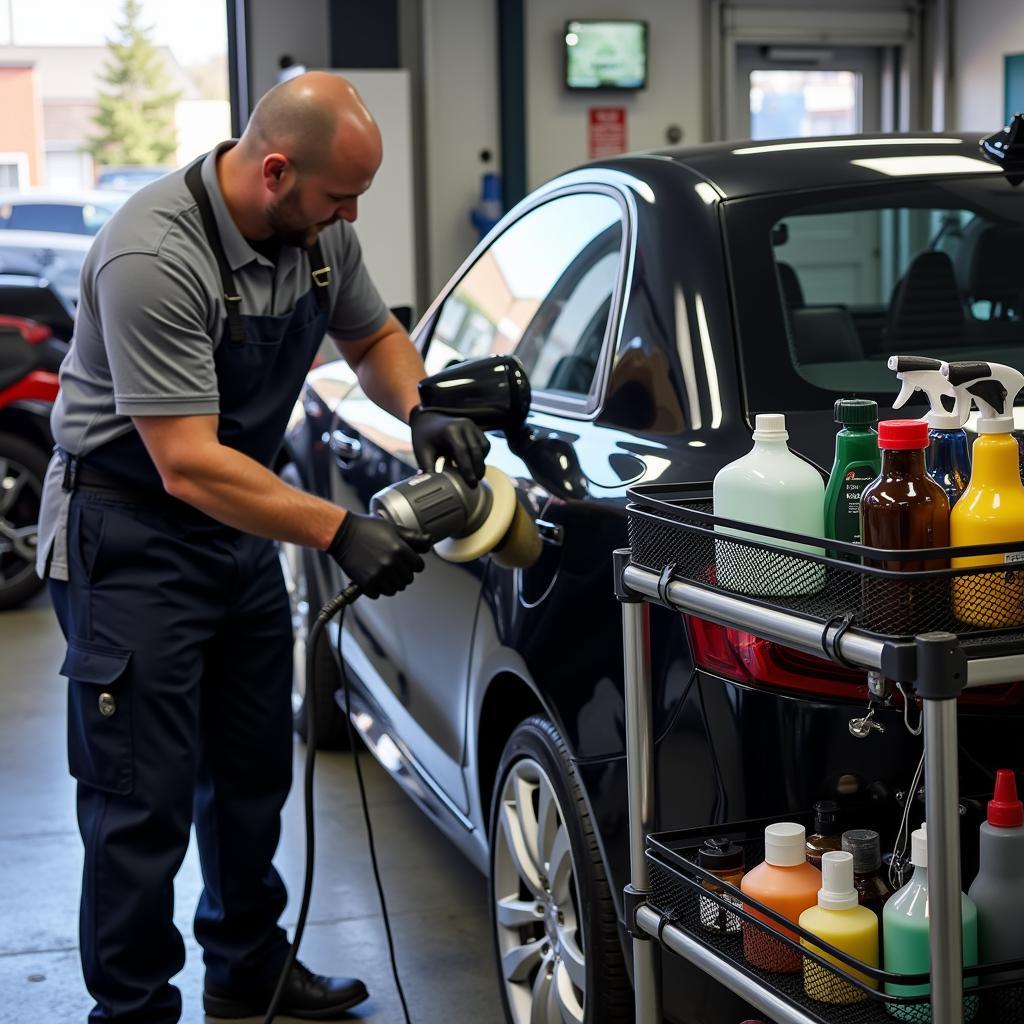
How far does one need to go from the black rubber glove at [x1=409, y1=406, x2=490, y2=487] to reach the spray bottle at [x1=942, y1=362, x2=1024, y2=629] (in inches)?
33.9

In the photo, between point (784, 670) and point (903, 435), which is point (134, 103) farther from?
point (903, 435)

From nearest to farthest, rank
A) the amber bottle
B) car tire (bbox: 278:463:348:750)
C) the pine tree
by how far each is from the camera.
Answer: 1. the amber bottle
2. car tire (bbox: 278:463:348:750)
3. the pine tree

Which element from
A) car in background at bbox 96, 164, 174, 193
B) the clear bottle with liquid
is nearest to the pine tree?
car in background at bbox 96, 164, 174, 193

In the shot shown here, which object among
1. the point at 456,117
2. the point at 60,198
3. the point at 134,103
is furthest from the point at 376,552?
the point at 134,103

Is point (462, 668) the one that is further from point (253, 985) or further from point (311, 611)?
point (311, 611)

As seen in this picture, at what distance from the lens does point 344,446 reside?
341 cm

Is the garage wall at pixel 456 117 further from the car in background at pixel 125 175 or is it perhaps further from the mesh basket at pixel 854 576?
the mesh basket at pixel 854 576

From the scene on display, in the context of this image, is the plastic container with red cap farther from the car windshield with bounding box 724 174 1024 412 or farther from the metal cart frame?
the car windshield with bounding box 724 174 1024 412

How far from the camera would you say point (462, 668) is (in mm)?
2605

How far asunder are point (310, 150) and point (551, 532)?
2.22ft

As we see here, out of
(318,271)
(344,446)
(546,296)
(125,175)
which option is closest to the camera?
(318,271)

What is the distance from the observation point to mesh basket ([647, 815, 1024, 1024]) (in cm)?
151

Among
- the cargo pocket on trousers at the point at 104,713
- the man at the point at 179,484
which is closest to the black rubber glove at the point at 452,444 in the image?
the man at the point at 179,484

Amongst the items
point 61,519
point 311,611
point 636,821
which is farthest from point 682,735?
point 311,611
